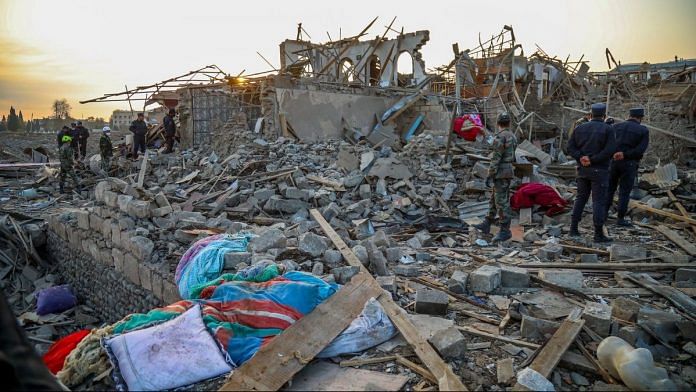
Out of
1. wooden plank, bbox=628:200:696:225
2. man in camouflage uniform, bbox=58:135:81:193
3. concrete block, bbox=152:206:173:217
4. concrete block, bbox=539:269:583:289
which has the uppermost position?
man in camouflage uniform, bbox=58:135:81:193

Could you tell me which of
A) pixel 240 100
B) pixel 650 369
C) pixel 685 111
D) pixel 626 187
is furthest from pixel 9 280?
pixel 685 111

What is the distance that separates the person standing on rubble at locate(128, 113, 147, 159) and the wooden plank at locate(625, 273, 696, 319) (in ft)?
47.4

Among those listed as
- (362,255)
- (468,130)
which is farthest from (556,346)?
(468,130)

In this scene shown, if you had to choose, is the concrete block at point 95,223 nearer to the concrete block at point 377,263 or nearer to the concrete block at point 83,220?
the concrete block at point 83,220

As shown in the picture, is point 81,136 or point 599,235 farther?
point 81,136

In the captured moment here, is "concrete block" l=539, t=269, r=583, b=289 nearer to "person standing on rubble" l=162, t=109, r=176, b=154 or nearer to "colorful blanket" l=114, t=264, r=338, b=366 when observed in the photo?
"colorful blanket" l=114, t=264, r=338, b=366

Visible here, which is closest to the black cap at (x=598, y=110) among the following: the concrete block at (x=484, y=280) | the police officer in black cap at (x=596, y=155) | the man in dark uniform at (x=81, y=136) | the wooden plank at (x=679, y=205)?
the police officer in black cap at (x=596, y=155)

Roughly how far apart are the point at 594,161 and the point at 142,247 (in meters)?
6.21

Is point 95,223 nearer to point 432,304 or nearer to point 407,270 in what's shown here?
point 407,270

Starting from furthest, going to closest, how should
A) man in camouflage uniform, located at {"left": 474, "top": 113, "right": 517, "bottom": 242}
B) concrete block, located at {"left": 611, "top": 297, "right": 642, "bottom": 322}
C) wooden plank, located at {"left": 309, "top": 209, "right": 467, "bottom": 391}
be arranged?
man in camouflage uniform, located at {"left": 474, "top": 113, "right": 517, "bottom": 242} → concrete block, located at {"left": 611, "top": 297, "right": 642, "bottom": 322} → wooden plank, located at {"left": 309, "top": 209, "right": 467, "bottom": 391}

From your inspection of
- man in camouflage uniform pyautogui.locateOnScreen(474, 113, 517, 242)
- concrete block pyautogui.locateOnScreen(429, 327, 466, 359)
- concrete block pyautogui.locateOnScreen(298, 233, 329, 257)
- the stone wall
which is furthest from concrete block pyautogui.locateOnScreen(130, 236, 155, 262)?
man in camouflage uniform pyautogui.locateOnScreen(474, 113, 517, 242)

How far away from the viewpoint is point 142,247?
5746 mm

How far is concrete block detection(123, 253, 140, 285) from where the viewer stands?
589 cm

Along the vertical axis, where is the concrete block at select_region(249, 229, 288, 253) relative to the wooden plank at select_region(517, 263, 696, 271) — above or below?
above
